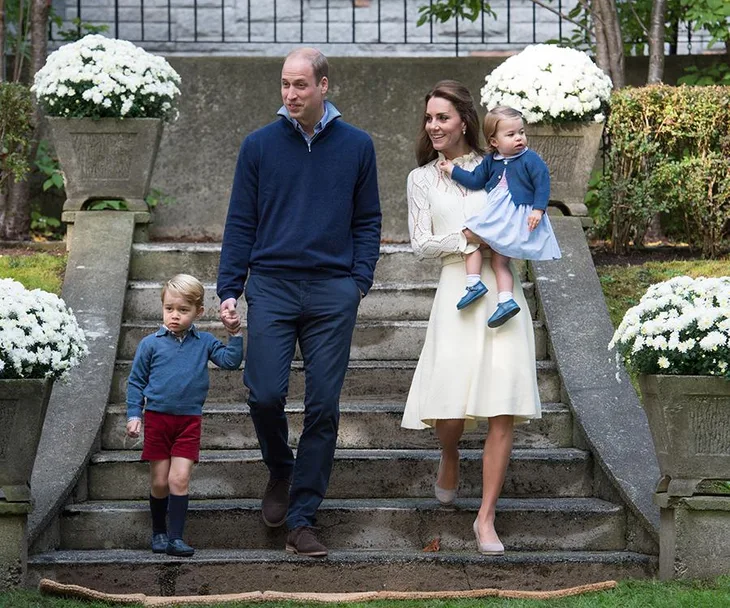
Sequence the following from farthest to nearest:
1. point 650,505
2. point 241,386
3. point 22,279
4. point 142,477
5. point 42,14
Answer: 1. point 42,14
2. point 22,279
3. point 241,386
4. point 142,477
5. point 650,505

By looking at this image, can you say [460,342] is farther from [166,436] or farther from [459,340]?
[166,436]

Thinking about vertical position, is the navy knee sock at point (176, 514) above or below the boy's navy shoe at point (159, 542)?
above

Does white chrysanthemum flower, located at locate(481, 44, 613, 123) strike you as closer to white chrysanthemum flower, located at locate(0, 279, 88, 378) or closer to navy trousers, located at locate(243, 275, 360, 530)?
navy trousers, located at locate(243, 275, 360, 530)

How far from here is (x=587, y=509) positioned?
5883mm

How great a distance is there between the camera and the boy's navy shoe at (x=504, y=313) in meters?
5.54

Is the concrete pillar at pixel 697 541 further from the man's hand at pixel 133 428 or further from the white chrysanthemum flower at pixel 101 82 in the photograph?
the white chrysanthemum flower at pixel 101 82

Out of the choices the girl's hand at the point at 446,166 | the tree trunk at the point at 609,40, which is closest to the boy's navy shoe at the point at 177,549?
the girl's hand at the point at 446,166

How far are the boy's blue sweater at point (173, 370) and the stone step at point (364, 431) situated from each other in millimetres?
875

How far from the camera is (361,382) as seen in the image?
6.91 meters

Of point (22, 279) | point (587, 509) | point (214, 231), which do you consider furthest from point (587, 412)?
point (214, 231)

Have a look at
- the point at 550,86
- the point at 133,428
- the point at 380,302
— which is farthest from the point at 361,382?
the point at 550,86

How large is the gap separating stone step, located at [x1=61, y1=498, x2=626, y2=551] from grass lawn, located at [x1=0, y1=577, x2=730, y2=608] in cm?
60

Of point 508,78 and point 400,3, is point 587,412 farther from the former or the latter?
point 400,3

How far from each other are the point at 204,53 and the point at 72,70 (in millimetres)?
4023
